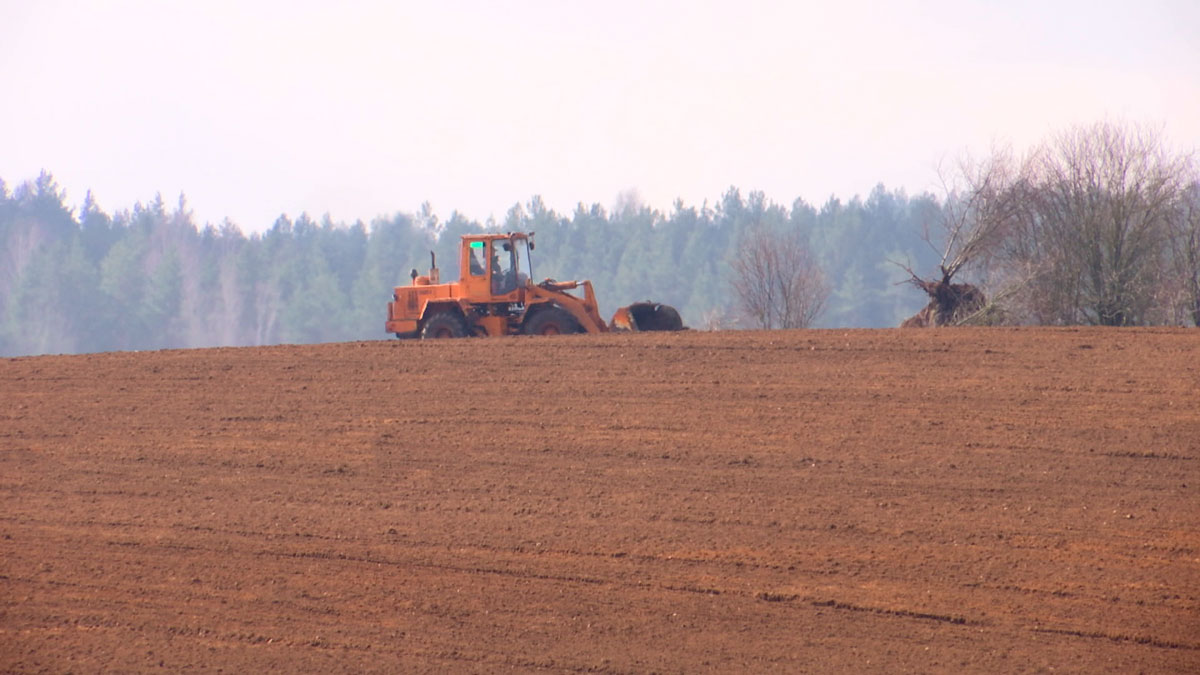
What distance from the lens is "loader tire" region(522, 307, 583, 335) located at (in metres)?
20.7

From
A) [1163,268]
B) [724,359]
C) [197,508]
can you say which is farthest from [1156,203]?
[197,508]

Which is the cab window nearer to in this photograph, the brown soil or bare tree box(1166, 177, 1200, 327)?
the brown soil

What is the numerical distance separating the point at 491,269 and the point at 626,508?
37.5 feet

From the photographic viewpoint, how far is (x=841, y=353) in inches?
603

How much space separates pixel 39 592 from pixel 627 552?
4.91 metres

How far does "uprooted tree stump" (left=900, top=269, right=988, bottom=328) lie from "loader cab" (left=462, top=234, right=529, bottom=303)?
855 cm

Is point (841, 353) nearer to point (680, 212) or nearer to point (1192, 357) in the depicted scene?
point (1192, 357)

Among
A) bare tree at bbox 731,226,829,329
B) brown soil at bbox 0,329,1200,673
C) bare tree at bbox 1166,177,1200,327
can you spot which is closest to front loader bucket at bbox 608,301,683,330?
brown soil at bbox 0,329,1200,673

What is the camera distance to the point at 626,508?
35.1 ft

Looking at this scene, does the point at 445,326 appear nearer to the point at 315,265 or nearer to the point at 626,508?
the point at 626,508

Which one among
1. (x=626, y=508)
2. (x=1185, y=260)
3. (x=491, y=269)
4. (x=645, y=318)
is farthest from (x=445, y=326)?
(x=1185, y=260)

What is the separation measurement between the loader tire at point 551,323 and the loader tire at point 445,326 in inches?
51.0

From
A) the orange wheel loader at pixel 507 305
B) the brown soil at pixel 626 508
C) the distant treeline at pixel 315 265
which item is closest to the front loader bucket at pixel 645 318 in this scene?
the orange wheel loader at pixel 507 305

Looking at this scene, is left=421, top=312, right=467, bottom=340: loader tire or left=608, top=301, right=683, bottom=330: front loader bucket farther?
left=608, top=301, right=683, bottom=330: front loader bucket
